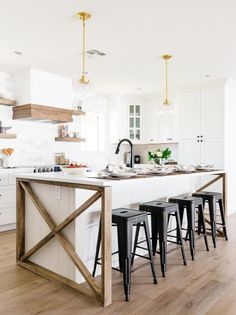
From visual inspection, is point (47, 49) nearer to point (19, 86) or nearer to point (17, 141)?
point (19, 86)

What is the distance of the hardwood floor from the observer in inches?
86.2

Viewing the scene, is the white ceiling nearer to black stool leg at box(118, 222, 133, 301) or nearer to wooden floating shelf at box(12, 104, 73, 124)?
wooden floating shelf at box(12, 104, 73, 124)

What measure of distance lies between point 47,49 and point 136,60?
4.40 feet

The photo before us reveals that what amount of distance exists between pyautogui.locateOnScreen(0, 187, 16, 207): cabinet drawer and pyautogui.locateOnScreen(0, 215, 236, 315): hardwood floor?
1.45 metres

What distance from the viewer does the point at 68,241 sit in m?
2.61

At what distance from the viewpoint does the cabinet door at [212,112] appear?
5695 millimetres

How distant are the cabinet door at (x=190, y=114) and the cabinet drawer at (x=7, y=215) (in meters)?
3.70

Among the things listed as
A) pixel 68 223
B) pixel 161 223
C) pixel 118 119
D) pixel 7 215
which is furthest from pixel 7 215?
pixel 118 119

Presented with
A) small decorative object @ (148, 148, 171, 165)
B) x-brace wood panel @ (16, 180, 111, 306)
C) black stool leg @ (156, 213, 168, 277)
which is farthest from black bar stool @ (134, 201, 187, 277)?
small decorative object @ (148, 148, 171, 165)

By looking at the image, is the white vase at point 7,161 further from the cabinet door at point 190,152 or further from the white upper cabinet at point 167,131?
the cabinet door at point 190,152

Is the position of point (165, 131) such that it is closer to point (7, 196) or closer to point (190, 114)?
point (190, 114)

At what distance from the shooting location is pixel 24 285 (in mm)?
2590

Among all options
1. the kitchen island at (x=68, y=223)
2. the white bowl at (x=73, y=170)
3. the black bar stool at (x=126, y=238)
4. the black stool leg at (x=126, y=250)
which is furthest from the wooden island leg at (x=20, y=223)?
the black stool leg at (x=126, y=250)

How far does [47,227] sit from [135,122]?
4584 millimetres
